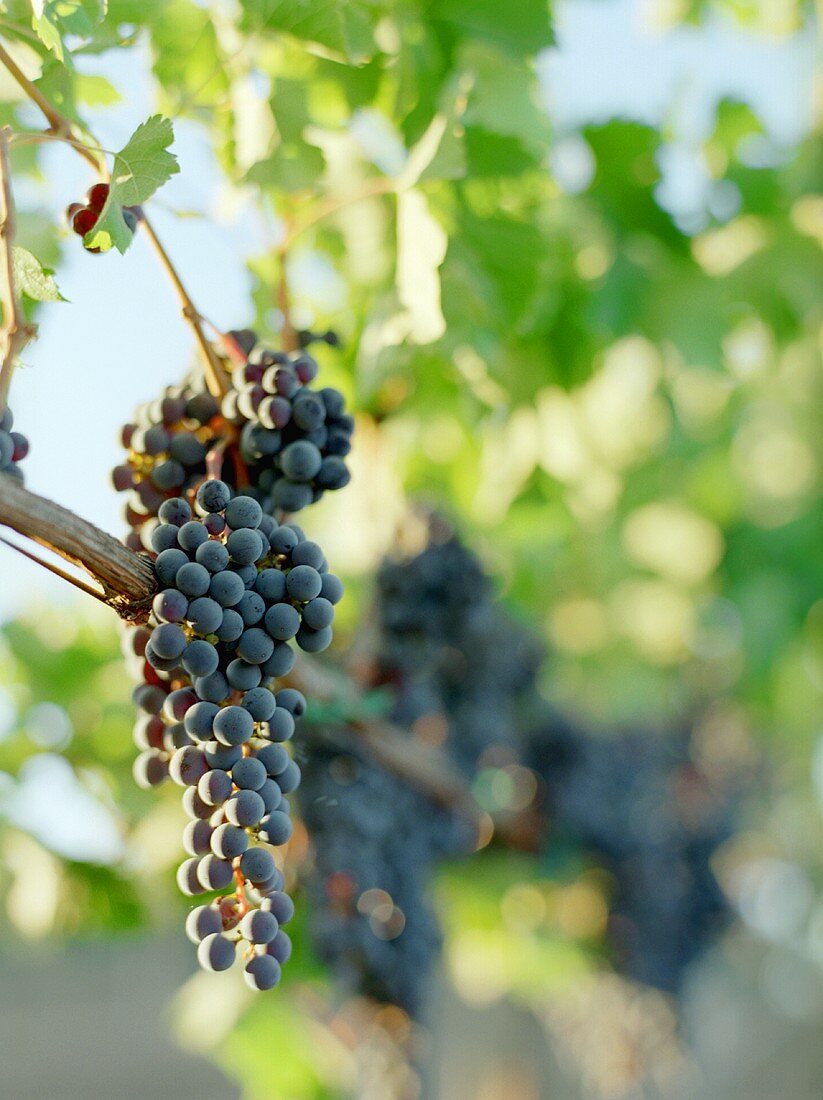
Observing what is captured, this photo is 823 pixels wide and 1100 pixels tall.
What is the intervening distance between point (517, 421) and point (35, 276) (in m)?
1.00

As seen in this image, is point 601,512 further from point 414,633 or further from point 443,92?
point 443,92

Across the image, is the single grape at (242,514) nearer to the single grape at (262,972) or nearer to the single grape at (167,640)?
the single grape at (167,640)

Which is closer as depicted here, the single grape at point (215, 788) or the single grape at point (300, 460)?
the single grape at point (215, 788)

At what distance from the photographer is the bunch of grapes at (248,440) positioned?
747mm

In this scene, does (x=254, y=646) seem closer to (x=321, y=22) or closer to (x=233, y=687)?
(x=233, y=687)

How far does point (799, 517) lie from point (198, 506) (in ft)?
6.49

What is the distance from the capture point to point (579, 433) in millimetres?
1922

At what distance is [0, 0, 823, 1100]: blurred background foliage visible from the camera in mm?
961

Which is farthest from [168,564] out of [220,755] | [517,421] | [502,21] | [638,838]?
[638,838]

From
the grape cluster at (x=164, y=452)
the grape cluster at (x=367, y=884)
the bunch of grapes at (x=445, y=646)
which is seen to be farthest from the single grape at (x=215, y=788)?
the bunch of grapes at (x=445, y=646)

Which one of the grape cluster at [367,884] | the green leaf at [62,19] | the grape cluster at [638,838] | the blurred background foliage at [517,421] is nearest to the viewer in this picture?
the green leaf at [62,19]

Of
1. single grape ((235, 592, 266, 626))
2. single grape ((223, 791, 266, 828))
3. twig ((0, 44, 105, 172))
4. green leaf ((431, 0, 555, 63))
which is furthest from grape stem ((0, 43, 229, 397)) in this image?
green leaf ((431, 0, 555, 63))

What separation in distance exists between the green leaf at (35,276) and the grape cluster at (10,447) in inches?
3.2

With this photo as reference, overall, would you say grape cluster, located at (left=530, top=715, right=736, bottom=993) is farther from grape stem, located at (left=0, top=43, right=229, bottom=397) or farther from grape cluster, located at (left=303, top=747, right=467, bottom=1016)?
grape stem, located at (left=0, top=43, right=229, bottom=397)
